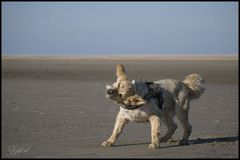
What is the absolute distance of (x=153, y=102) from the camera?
11.5 metres

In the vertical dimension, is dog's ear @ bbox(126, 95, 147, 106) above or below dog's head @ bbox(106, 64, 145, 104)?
below

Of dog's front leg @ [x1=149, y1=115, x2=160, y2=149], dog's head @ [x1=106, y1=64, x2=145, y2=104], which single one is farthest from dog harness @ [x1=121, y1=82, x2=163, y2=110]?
dog's front leg @ [x1=149, y1=115, x2=160, y2=149]

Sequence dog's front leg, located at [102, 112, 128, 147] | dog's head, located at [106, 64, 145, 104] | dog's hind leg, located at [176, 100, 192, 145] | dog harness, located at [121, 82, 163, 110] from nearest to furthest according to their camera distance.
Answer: dog's head, located at [106, 64, 145, 104], dog harness, located at [121, 82, 163, 110], dog's front leg, located at [102, 112, 128, 147], dog's hind leg, located at [176, 100, 192, 145]

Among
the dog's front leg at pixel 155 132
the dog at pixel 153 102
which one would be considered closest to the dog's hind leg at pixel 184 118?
the dog at pixel 153 102

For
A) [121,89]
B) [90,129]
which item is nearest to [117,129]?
[121,89]

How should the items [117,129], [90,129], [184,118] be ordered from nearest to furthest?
[117,129]
[184,118]
[90,129]

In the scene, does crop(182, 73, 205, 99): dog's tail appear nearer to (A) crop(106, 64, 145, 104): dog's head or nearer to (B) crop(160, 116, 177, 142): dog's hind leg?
(B) crop(160, 116, 177, 142): dog's hind leg

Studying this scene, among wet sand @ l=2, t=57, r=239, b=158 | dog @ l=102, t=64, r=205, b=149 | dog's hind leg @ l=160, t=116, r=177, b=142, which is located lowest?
wet sand @ l=2, t=57, r=239, b=158

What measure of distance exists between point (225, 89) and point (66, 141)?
15.8 meters

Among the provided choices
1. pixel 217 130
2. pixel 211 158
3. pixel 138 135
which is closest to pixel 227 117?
pixel 217 130

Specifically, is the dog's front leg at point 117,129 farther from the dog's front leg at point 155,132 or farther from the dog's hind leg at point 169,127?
the dog's hind leg at point 169,127

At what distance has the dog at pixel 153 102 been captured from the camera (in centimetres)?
1087

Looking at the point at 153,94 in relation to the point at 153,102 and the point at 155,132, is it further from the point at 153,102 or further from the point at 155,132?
the point at 155,132

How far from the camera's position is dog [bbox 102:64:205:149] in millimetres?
10867
